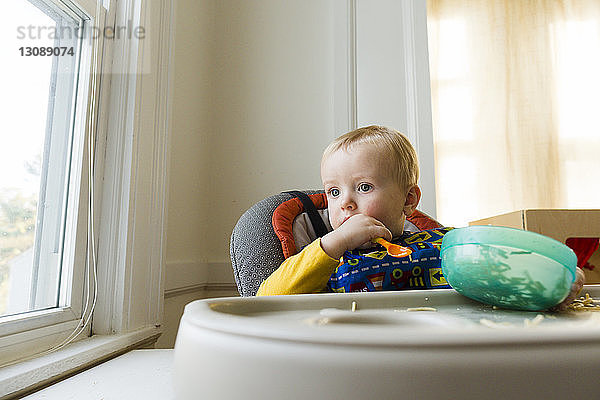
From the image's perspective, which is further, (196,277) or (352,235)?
(196,277)

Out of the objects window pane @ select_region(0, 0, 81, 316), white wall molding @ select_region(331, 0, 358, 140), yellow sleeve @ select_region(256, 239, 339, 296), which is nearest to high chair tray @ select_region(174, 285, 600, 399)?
yellow sleeve @ select_region(256, 239, 339, 296)

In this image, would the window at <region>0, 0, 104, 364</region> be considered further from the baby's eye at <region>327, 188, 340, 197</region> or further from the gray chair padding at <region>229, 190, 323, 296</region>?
the baby's eye at <region>327, 188, 340, 197</region>

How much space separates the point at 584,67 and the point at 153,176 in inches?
76.2

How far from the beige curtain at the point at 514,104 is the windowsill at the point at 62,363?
144 centimetres

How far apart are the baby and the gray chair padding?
0.09m

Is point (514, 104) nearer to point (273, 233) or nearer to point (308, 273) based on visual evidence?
point (273, 233)

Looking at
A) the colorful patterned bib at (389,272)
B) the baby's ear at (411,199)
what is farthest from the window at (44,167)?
the baby's ear at (411,199)

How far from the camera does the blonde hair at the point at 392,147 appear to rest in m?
0.95

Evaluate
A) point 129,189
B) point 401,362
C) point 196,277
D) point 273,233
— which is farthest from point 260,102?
point 401,362

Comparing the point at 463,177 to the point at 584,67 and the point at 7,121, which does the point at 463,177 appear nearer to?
the point at 584,67

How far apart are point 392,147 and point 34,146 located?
0.72 meters

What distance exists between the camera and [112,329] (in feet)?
3.55

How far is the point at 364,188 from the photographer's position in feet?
3.03

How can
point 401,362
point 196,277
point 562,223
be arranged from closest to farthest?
point 401,362
point 562,223
point 196,277
